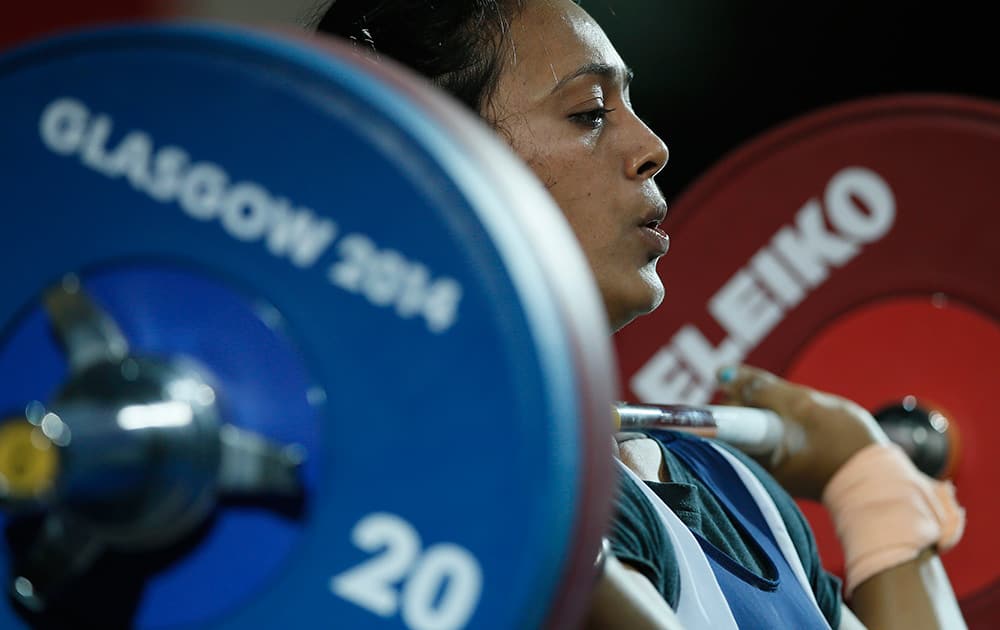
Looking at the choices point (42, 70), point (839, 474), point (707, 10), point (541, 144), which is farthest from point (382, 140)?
point (707, 10)

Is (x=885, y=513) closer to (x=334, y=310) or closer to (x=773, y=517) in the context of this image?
(x=773, y=517)

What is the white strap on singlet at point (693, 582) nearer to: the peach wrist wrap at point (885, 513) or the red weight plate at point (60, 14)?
the peach wrist wrap at point (885, 513)

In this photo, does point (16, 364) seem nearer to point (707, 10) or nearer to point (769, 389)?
point (769, 389)

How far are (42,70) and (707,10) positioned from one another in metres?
1.82

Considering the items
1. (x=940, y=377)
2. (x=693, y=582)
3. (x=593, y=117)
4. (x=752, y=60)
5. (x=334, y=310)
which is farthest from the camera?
(x=752, y=60)

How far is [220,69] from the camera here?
0.51 meters

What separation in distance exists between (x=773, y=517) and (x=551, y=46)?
440 millimetres

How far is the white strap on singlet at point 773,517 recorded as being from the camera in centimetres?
108

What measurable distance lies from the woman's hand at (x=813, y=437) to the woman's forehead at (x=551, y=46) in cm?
46

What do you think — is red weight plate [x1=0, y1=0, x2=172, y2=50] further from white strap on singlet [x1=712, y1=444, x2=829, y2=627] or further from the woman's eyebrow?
white strap on singlet [x1=712, y1=444, x2=829, y2=627]

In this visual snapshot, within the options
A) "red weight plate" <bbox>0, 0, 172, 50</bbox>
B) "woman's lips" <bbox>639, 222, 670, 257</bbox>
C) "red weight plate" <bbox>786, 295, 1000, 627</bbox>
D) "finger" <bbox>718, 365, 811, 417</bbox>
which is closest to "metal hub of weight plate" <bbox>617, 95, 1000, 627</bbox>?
"red weight plate" <bbox>786, 295, 1000, 627</bbox>

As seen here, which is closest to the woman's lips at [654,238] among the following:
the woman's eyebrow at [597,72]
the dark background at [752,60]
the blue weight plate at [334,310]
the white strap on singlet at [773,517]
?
the woman's eyebrow at [597,72]

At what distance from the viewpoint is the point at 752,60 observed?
224 cm

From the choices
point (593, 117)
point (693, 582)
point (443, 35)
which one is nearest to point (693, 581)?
point (693, 582)
